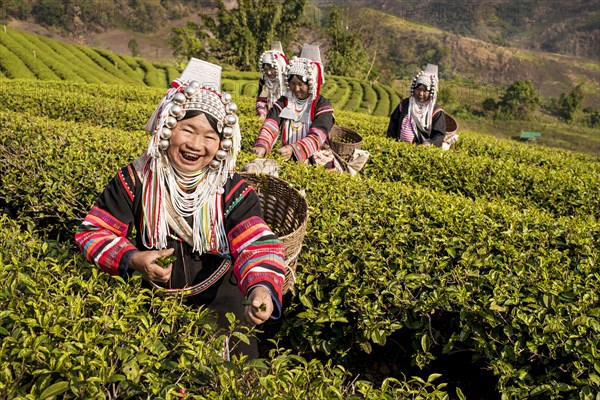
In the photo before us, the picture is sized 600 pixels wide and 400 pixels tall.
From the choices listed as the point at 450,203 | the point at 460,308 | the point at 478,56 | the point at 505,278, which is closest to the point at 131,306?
the point at 460,308

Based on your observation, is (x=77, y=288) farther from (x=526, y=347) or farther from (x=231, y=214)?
(x=526, y=347)

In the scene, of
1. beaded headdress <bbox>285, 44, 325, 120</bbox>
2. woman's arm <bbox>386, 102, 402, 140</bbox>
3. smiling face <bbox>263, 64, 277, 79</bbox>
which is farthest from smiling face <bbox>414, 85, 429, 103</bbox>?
smiling face <bbox>263, 64, 277, 79</bbox>

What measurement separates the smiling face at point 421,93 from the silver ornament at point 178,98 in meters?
4.79

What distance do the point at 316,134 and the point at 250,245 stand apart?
2.46 m

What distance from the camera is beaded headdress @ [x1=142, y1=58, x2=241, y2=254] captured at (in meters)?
2.33

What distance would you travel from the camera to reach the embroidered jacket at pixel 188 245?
2.23 meters

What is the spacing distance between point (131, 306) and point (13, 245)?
1.12 m

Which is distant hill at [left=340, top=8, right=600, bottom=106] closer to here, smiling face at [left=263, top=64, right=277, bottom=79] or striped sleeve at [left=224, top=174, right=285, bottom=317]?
smiling face at [left=263, top=64, right=277, bottom=79]

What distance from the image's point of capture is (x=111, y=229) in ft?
A: 7.72

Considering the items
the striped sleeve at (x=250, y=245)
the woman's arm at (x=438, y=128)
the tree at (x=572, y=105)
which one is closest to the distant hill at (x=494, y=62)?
the tree at (x=572, y=105)

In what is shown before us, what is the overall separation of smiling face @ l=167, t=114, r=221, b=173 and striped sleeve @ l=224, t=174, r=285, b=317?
0.81ft

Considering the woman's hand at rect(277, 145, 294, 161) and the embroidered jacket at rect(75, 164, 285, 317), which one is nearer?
the embroidered jacket at rect(75, 164, 285, 317)

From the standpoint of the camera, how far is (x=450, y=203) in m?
3.94

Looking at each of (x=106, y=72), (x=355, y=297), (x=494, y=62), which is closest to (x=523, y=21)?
(x=494, y=62)
